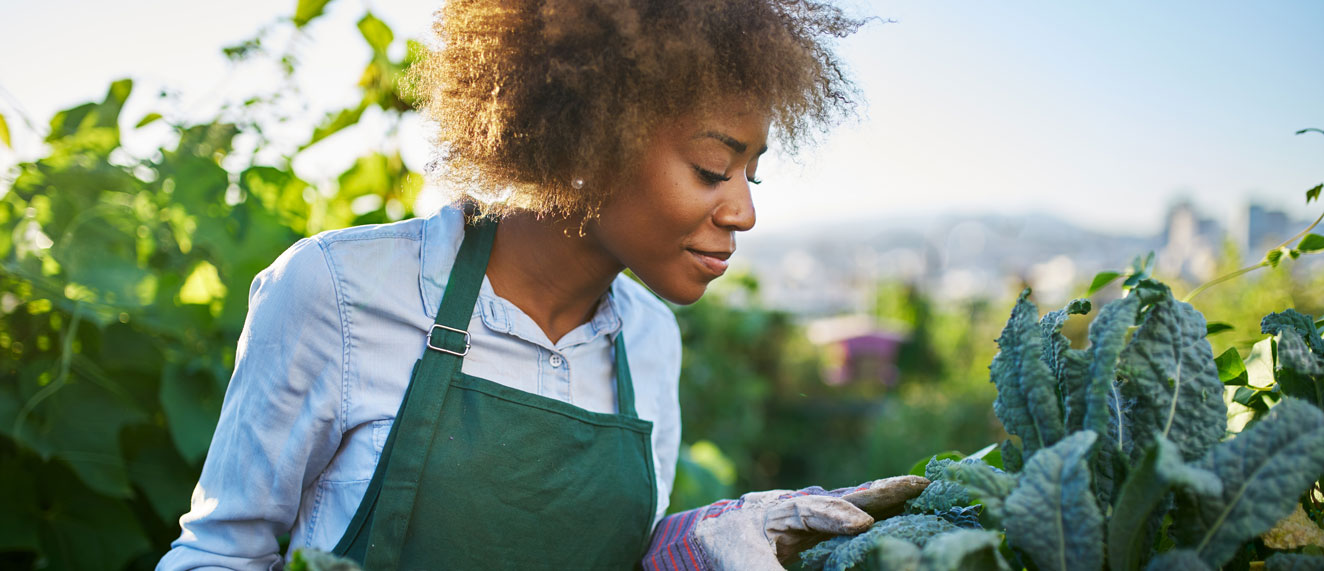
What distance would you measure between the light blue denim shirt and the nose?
332mm

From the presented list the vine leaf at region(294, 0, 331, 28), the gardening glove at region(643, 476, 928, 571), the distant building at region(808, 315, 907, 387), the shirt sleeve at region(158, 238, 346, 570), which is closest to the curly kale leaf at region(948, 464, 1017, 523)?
the gardening glove at region(643, 476, 928, 571)

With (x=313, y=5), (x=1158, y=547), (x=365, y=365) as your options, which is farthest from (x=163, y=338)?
(x=1158, y=547)

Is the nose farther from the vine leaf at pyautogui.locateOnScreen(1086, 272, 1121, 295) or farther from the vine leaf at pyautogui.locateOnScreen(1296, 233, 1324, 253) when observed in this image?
the vine leaf at pyautogui.locateOnScreen(1296, 233, 1324, 253)

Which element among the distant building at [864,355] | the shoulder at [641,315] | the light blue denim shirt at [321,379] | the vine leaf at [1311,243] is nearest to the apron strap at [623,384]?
the shoulder at [641,315]

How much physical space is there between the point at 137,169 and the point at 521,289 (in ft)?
4.11

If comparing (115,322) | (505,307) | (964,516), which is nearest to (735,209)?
(505,307)

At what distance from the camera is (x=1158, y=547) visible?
751 millimetres

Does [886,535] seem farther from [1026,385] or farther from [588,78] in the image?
[588,78]

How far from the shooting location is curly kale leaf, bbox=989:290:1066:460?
2.25ft

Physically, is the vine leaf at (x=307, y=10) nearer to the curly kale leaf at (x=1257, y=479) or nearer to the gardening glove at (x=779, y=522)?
the gardening glove at (x=779, y=522)

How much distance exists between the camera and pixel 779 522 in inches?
37.9

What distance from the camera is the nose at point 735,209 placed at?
3.64 ft

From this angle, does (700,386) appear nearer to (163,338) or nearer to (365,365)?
(163,338)

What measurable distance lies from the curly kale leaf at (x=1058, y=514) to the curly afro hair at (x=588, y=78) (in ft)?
2.07
